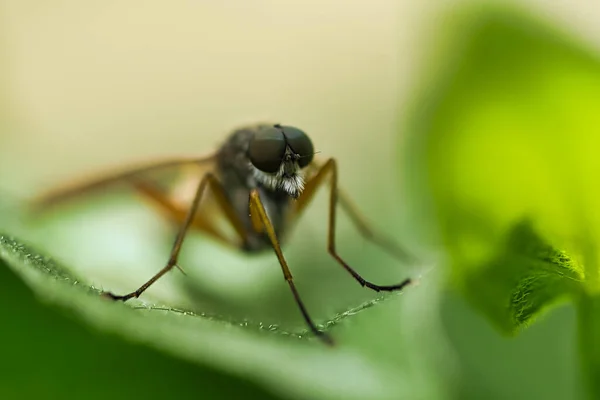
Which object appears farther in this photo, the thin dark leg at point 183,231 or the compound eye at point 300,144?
the compound eye at point 300,144

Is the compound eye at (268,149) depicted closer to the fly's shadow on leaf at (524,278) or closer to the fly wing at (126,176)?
the fly wing at (126,176)

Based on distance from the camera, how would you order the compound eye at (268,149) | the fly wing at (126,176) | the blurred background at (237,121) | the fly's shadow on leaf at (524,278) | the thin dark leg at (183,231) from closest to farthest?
the fly's shadow on leaf at (524,278)
the blurred background at (237,121)
the thin dark leg at (183,231)
the compound eye at (268,149)
the fly wing at (126,176)

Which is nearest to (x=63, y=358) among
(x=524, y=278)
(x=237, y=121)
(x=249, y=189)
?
(x=524, y=278)

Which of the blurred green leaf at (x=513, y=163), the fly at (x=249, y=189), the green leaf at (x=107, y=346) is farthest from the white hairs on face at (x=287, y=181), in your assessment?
the green leaf at (x=107, y=346)

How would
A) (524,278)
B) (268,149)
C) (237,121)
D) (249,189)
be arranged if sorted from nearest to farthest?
(524,278) → (268,149) → (249,189) → (237,121)

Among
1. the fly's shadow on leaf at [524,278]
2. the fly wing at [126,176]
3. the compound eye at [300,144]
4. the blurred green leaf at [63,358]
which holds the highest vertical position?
the fly's shadow on leaf at [524,278]

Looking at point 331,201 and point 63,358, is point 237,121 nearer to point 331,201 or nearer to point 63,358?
point 331,201

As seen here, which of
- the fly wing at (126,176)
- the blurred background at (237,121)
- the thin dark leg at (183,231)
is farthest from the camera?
the fly wing at (126,176)

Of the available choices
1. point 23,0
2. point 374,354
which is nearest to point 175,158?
point 374,354
